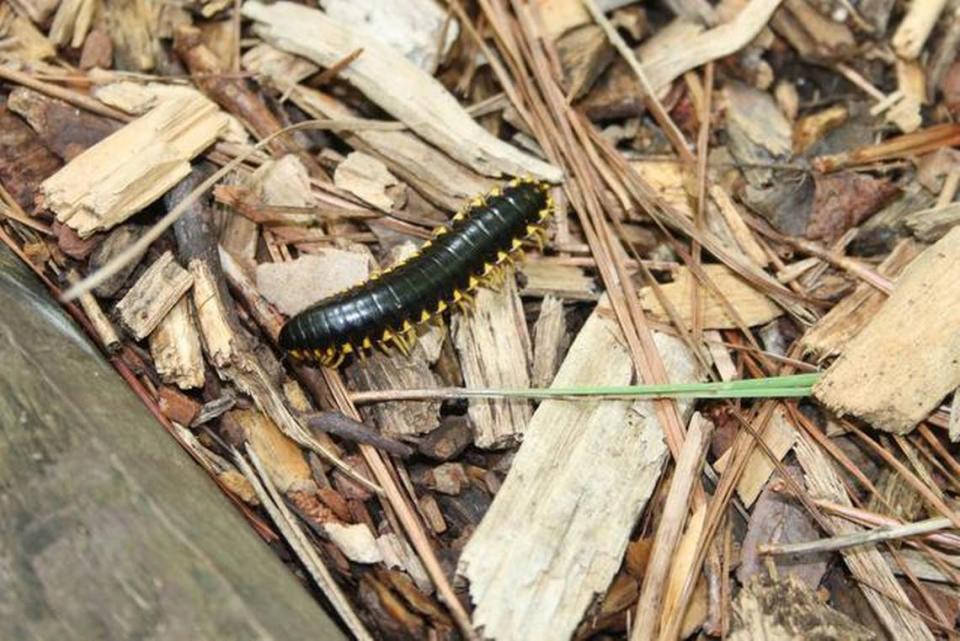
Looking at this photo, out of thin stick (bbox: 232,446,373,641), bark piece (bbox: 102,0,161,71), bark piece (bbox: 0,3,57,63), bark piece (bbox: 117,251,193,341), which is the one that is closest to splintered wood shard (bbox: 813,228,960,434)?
thin stick (bbox: 232,446,373,641)

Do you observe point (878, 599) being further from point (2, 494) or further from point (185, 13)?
point (185, 13)

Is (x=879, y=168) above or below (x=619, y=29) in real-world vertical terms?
below

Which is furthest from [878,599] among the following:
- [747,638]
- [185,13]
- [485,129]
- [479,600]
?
[185,13]

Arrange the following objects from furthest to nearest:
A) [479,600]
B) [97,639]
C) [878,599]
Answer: [878,599] < [479,600] < [97,639]

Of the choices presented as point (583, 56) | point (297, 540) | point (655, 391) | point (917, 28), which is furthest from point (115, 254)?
point (917, 28)

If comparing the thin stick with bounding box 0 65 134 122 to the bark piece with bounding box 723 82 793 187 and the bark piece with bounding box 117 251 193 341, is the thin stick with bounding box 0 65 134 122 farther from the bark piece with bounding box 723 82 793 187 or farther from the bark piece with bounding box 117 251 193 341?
the bark piece with bounding box 723 82 793 187

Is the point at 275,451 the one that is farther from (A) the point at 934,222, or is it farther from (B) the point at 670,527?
(A) the point at 934,222

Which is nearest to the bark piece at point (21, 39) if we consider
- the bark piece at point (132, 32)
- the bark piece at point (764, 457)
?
the bark piece at point (132, 32)
